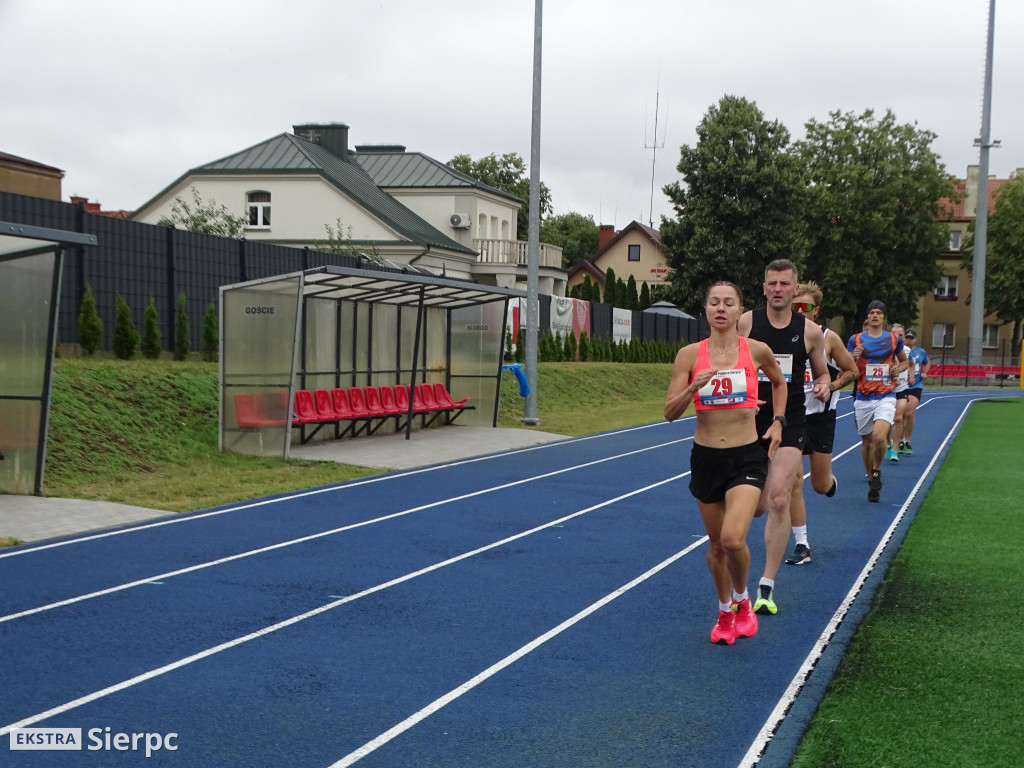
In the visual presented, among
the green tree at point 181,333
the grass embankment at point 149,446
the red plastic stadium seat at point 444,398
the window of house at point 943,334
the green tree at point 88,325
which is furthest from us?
the window of house at point 943,334

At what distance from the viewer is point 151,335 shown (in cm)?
1878

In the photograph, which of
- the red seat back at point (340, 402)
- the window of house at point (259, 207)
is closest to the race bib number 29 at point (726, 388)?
the red seat back at point (340, 402)

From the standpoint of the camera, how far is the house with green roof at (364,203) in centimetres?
4412

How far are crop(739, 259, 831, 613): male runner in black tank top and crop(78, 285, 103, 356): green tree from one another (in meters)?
12.9

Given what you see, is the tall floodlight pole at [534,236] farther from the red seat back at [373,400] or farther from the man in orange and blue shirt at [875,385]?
the man in orange and blue shirt at [875,385]

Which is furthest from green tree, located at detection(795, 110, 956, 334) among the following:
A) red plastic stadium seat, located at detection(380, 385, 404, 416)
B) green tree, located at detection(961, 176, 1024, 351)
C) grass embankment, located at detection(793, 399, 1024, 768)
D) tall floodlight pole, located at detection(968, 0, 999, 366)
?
grass embankment, located at detection(793, 399, 1024, 768)

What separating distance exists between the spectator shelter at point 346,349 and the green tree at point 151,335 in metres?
2.51

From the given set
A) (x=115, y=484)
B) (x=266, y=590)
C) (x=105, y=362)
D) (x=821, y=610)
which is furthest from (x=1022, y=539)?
(x=105, y=362)

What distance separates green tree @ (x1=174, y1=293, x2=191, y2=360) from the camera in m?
19.5

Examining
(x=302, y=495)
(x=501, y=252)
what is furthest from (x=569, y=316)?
(x=302, y=495)

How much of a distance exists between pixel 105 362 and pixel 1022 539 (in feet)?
43.3

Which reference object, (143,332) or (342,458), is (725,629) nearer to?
(342,458)

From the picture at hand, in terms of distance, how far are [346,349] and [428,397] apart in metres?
2.10

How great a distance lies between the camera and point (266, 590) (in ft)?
25.5
